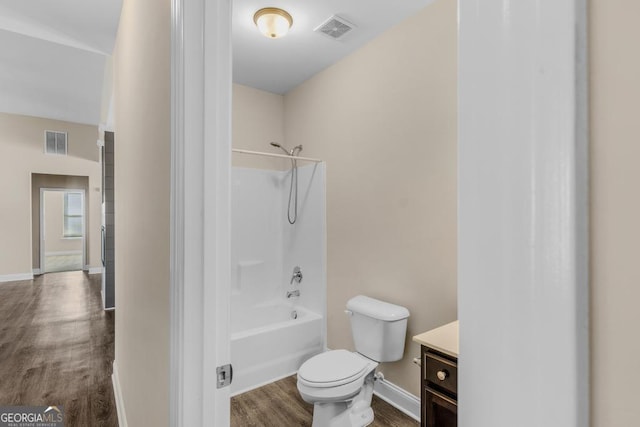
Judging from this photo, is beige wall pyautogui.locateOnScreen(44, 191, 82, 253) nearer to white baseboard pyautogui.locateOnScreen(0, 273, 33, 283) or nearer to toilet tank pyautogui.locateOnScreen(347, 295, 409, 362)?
white baseboard pyautogui.locateOnScreen(0, 273, 33, 283)

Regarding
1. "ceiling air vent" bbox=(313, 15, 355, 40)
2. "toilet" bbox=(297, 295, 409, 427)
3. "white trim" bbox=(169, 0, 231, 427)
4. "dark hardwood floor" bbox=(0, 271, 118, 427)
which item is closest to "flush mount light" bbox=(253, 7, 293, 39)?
"ceiling air vent" bbox=(313, 15, 355, 40)

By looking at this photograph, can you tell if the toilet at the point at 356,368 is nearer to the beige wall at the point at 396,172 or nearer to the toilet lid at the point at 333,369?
the toilet lid at the point at 333,369

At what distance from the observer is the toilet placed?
1896 mm

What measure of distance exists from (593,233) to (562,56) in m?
0.12

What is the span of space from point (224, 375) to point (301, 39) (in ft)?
7.62

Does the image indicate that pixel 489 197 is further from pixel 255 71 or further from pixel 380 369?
pixel 255 71

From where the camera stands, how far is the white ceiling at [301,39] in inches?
81.0

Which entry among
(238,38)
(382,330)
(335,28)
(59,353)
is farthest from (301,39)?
(59,353)

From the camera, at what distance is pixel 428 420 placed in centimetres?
140

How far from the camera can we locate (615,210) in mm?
217

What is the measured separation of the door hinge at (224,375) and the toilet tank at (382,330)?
141 centimetres

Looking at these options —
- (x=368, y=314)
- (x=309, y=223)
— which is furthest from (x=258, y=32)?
(x=368, y=314)

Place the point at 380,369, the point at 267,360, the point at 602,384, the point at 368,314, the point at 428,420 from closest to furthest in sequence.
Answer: the point at 602,384
the point at 428,420
the point at 368,314
the point at 380,369
the point at 267,360

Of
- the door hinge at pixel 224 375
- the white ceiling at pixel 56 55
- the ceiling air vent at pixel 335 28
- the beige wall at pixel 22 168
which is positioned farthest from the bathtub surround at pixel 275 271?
the beige wall at pixel 22 168
